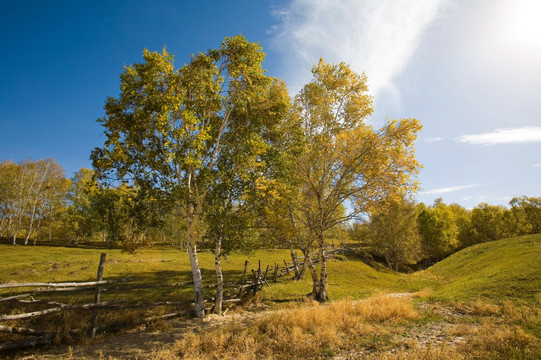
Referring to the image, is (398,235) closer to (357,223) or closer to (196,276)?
(357,223)

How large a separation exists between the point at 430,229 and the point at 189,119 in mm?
59214

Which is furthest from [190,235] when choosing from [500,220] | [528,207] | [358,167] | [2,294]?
[500,220]

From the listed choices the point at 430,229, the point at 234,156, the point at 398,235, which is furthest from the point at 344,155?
the point at 430,229

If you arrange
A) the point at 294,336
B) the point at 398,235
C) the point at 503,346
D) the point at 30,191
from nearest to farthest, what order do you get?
the point at 503,346 < the point at 294,336 < the point at 398,235 < the point at 30,191

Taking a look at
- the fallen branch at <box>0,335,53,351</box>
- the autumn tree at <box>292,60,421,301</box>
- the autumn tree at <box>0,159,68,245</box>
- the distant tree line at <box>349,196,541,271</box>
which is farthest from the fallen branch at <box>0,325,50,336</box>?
the autumn tree at <box>0,159,68,245</box>

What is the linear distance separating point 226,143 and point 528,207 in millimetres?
66617

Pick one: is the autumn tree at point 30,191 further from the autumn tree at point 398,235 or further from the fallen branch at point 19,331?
the autumn tree at point 398,235

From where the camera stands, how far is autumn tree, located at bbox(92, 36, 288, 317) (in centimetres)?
1022

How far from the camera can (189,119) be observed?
950 cm

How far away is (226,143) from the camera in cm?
1330

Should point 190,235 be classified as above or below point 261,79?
below

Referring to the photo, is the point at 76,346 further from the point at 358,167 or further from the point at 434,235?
the point at 434,235

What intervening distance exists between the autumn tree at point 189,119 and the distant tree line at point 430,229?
29082 mm

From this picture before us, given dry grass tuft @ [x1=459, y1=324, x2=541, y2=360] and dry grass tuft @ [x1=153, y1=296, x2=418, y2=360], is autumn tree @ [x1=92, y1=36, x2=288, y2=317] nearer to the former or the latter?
dry grass tuft @ [x1=153, y1=296, x2=418, y2=360]
